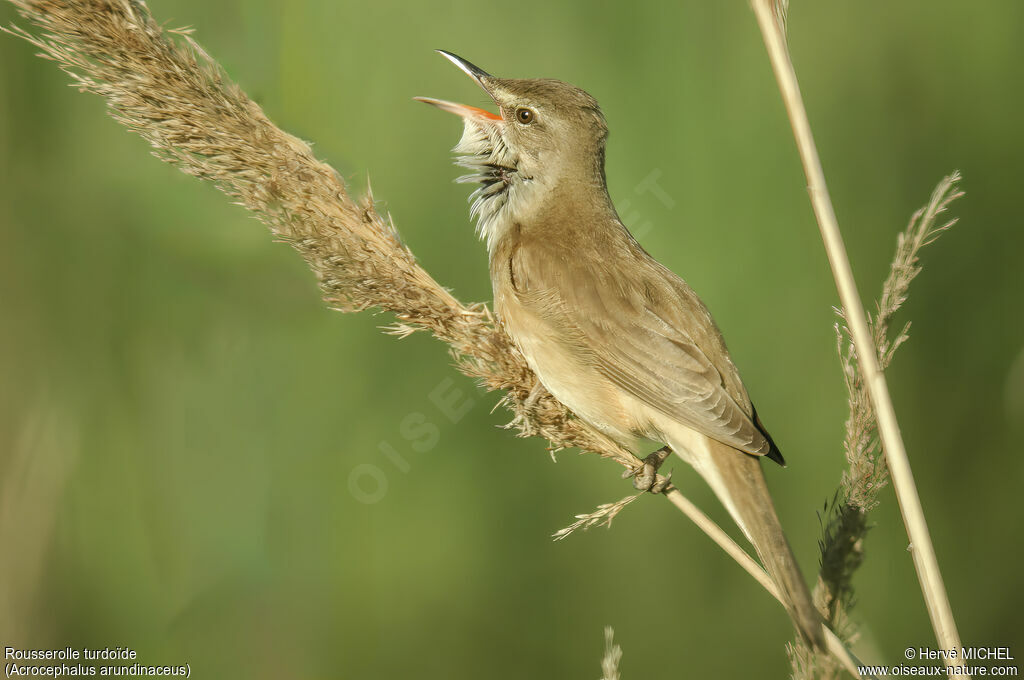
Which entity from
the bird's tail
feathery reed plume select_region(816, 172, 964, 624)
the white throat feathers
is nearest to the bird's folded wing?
the bird's tail

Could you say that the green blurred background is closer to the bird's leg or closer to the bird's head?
the bird's head

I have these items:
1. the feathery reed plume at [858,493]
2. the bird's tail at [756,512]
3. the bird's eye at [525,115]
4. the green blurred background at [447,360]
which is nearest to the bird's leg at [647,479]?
the bird's tail at [756,512]

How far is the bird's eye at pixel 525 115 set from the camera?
296 centimetres

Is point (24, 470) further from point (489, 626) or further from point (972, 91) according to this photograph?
point (972, 91)

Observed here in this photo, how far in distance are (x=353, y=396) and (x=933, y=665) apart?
90.0 inches

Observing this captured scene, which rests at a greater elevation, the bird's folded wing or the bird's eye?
the bird's eye

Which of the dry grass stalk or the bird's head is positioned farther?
the bird's head

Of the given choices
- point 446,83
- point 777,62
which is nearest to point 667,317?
point 777,62

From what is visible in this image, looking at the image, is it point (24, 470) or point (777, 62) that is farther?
point (24, 470)

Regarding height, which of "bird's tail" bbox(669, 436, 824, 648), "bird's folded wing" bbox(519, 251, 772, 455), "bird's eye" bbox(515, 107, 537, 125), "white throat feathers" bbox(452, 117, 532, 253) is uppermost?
"bird's eye" bbox(515, 107, 537, 125)

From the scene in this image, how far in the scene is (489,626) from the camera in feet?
10.7

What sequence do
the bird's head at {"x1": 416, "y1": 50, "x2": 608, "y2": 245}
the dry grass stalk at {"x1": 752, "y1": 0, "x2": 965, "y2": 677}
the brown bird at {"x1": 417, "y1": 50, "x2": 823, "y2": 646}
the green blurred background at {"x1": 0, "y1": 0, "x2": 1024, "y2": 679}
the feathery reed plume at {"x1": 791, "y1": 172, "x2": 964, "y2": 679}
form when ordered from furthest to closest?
the green blurred background at {"x1": 0, "y1": 0, "x2": 1024, "y2": 679}
the bird's head at {"x1": 416, "y1": 50, "x2": 608, "y2": 245}
the brown bird at {"x1": 417, "y1": 50, "x2": 823, "y2": 646}
the feathery reed plume at {"x1": 791, "y1": 172, "x2": 964, "y2": 679}
the dry grass stalk at {"x1": 752, "y1": 0, "x2": 965, "y2": 677}

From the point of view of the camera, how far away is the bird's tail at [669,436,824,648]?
183cm

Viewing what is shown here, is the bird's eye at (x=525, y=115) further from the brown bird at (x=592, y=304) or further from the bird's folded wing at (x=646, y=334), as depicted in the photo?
the bird's folded wing at (x=646, y=334)
